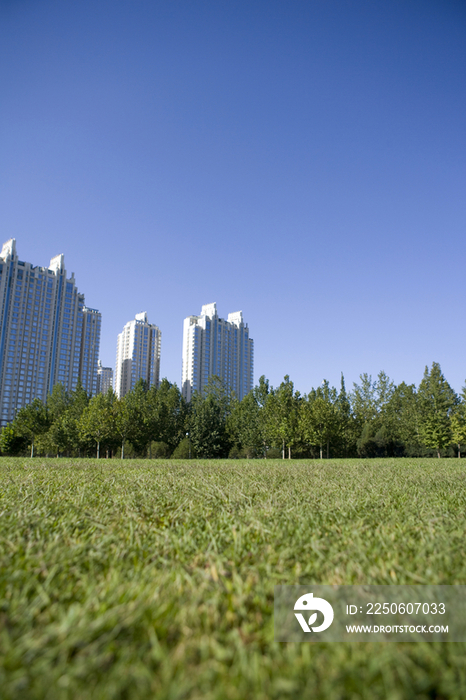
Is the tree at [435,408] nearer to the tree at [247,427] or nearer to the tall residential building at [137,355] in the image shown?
the tree at [247,427]

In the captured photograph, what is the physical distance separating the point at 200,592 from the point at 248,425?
139ft

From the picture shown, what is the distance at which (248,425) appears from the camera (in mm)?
43031

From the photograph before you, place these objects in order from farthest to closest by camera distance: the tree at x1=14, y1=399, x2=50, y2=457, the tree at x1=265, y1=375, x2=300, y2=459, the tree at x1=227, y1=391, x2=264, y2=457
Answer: the tree at x1=227, y1=391, x2=264, y2=457 → the tree at x1=14, y1=399, x2=50, y2=457 → the tree at x1=265, y1=375, x2=300, y2=459

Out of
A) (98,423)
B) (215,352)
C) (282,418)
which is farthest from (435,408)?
(215,352)

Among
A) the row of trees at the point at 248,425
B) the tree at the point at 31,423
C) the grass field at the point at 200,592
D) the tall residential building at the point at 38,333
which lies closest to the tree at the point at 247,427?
the row of trees at the point at 248,425

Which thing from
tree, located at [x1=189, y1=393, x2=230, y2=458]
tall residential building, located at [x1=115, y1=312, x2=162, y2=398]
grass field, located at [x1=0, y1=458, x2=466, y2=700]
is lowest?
grass field, located at [x1=0, y1=458, x2=466, y2=700]

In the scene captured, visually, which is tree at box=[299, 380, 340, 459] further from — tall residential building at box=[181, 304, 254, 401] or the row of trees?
tall residential building at box=[181, 304, 254, 401]

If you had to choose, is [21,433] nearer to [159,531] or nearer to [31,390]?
[159,531]

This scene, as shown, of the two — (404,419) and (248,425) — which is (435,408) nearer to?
(404,419)

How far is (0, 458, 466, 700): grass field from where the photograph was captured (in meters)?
0.87

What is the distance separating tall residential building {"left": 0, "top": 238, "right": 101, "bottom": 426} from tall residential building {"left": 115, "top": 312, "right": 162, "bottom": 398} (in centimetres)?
1082

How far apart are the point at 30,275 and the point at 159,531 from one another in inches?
4328

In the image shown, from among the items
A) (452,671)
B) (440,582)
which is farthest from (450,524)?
(452,671)

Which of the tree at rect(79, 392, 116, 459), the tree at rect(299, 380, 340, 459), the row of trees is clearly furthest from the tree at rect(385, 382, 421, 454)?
the tree at rect(79, 392, 116, 459)
